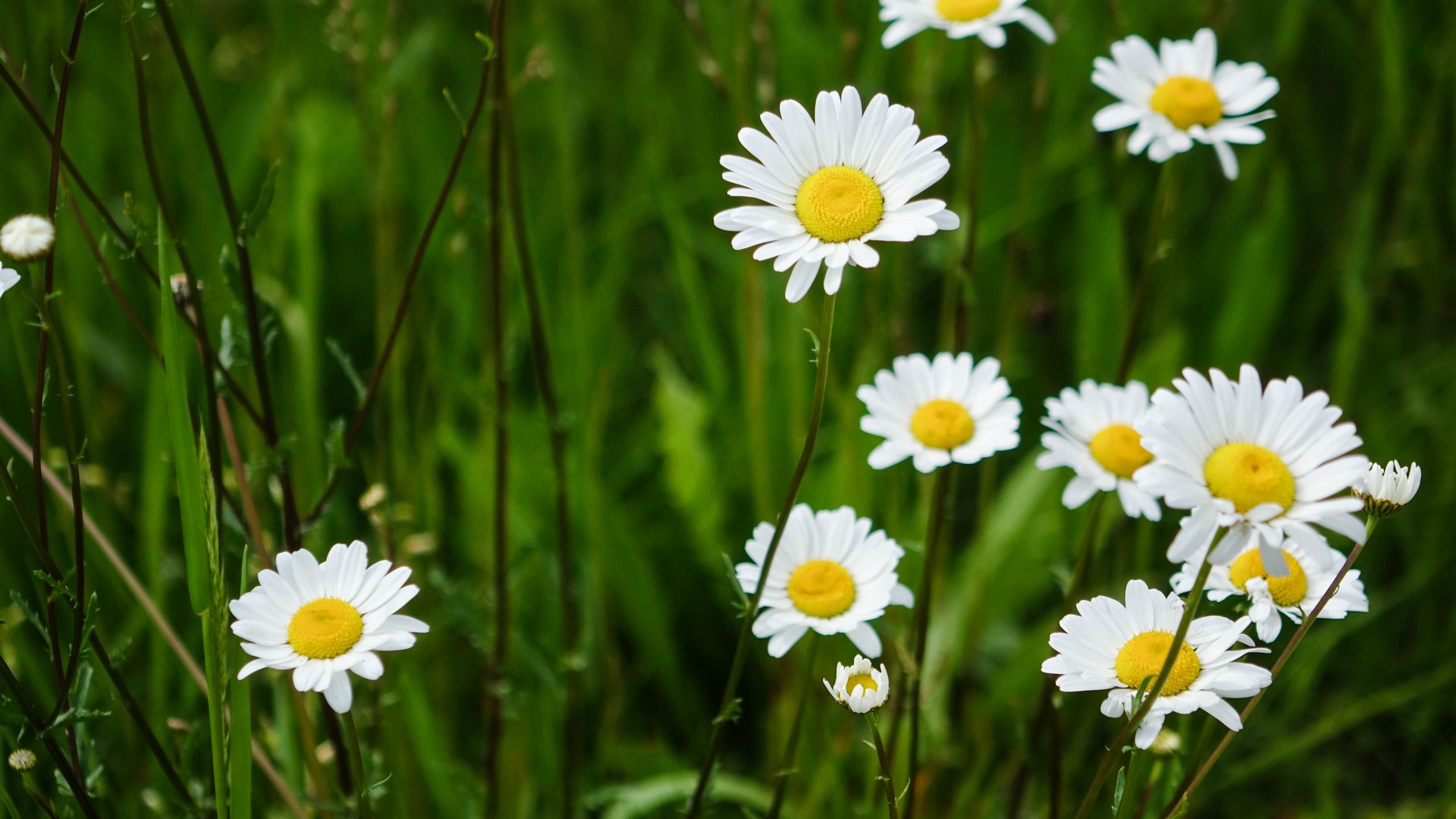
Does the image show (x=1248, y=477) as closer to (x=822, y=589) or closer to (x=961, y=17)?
(x=822, y=589)

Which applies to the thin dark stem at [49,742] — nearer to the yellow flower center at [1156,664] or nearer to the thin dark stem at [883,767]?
the thin dark stem at [883,767]

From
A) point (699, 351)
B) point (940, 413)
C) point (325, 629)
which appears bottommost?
point (325, 629)

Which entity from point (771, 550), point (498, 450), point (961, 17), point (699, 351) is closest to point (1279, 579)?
point (771, 550)

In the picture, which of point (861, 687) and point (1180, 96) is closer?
point (861, 687)

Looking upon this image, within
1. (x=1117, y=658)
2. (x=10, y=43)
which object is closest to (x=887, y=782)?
(x=1117, y=658)

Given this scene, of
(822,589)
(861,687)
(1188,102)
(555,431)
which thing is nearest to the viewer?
(861,687)

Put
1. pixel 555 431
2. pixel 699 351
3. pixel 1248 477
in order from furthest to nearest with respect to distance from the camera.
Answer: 1. pixel 699 351
2. pixel 555 431
3. pixel 1248 477

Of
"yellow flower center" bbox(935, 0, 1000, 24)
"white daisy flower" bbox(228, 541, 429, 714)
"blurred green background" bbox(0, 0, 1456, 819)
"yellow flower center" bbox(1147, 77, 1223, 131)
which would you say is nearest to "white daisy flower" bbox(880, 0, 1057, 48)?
"yellow flower center" bbox(935, 0, 1000, 24)
